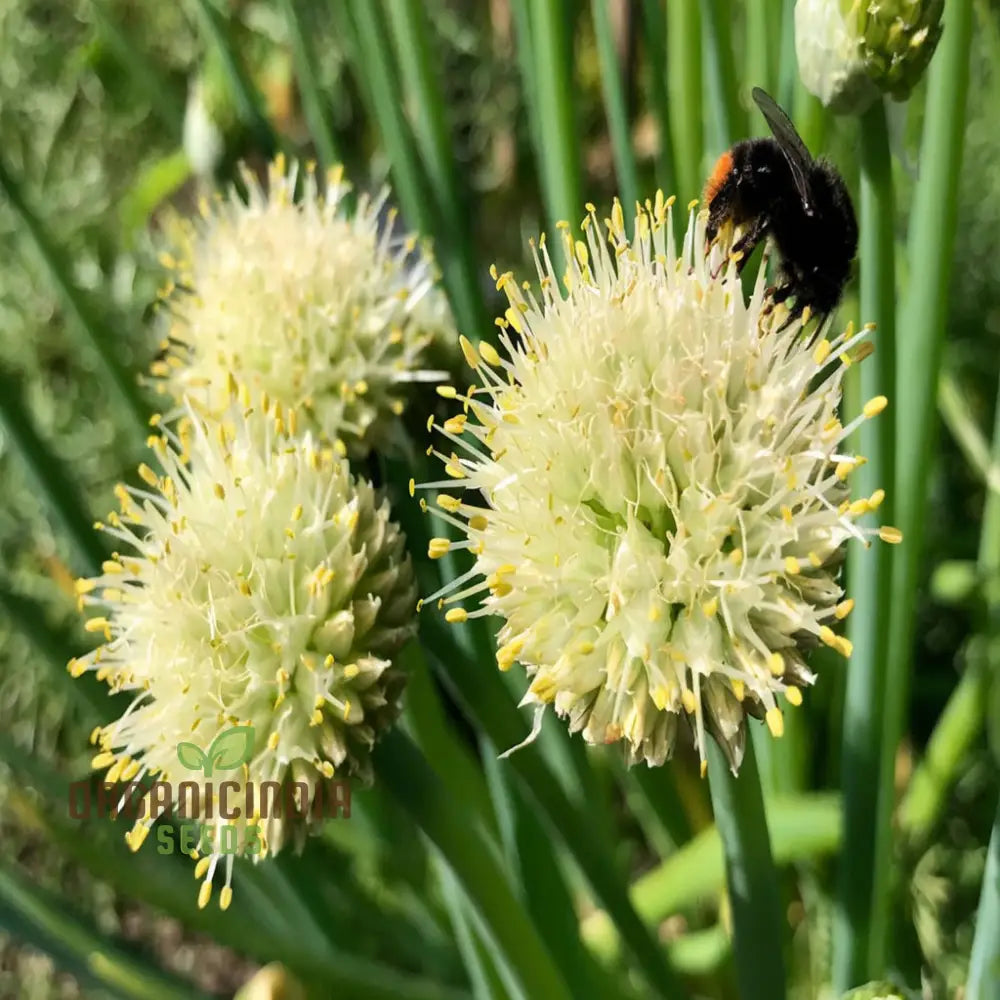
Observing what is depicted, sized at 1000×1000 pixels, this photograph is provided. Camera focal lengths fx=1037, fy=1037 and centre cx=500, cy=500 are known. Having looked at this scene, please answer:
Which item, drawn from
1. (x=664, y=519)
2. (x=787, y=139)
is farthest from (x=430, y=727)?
(x=787, y=139)

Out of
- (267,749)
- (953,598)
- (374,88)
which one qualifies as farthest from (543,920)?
(374,88)

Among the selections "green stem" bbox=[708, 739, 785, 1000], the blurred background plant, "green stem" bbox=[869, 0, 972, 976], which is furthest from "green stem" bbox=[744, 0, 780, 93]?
"green stem" bbox=[708, 739, 785, 1000]

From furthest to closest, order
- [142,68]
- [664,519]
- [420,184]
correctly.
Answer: [142,68]
[420,184]
[664,519]

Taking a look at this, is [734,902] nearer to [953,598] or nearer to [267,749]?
[267,749]

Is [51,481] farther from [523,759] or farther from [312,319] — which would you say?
[523,759]

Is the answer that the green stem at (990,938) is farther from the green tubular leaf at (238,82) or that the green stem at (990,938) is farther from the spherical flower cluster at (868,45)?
the green tubular leaf at (238,82)

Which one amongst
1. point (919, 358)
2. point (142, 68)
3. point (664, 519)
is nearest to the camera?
point (664, 519)
